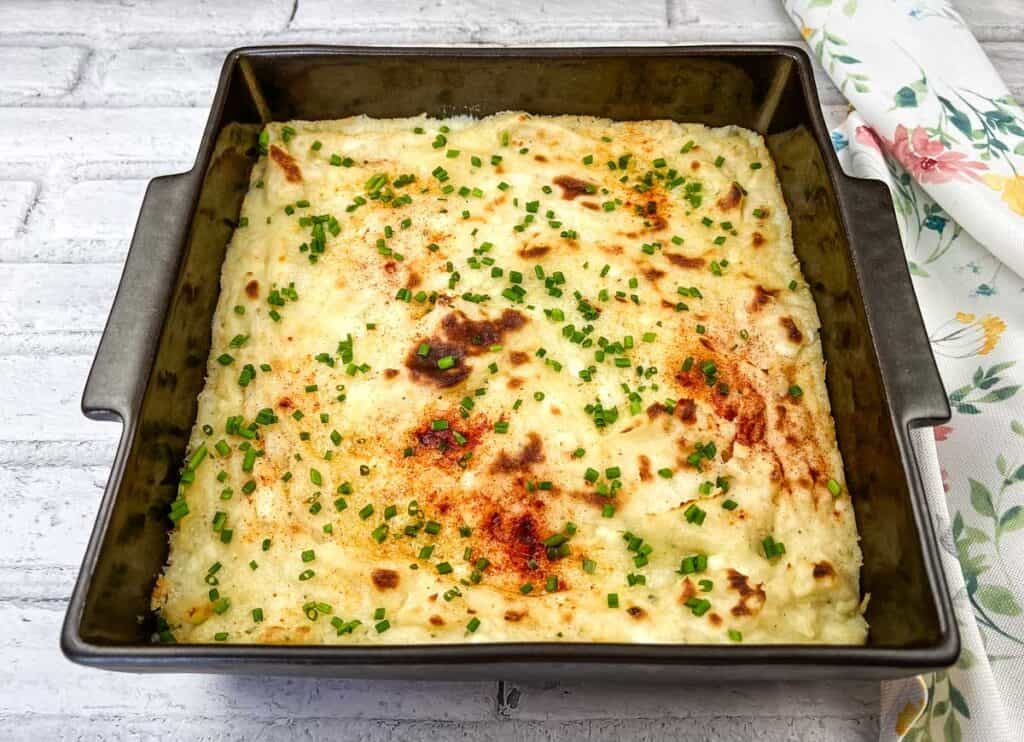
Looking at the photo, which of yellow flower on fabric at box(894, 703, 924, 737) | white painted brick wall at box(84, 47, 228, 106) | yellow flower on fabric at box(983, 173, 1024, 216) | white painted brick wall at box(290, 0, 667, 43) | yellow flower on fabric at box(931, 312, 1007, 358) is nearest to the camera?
yellow flower on fabric at box(894, 703, 924, 737)

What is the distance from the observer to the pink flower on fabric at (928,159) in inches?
97.7

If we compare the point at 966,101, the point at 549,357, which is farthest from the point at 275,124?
the point at 966,101

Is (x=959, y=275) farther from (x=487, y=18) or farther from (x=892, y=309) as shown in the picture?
(x=487, y=18)

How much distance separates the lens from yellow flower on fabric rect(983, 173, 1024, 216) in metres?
2.42

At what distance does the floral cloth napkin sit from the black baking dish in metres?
0.26

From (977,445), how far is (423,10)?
223 centimetres

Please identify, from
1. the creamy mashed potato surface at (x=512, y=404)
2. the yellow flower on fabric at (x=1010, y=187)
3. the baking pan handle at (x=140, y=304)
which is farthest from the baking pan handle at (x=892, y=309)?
the baking pan handle at (x=140, y=304)

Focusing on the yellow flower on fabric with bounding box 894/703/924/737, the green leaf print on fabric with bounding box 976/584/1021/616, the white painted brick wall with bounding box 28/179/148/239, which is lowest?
the white painted brick wall with bounding box 28/179/148/239

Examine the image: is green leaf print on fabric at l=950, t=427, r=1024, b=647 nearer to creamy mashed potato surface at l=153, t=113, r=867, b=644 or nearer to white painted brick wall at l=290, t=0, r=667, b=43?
creamy mashed potato surface at l=153, t=113, r=867, b=644

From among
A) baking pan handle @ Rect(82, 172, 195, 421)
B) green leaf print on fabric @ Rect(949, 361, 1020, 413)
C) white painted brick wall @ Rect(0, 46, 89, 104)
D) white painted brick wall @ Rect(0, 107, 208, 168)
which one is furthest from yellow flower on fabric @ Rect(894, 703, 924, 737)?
white painted brick wall @ Rect(0, 46, 89, 104)

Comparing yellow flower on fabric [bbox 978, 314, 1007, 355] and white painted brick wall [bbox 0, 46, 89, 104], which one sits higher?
yellow flower on fabric [bbox 978, 314, 1007, 355]

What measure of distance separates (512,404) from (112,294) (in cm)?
121

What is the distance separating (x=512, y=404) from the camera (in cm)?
204

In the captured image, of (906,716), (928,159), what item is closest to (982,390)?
(928,159)
